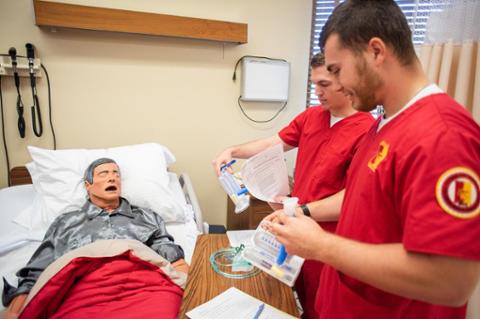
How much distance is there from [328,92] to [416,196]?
0.74 meters

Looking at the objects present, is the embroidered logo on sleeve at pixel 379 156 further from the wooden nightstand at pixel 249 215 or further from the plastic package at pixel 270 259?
the wooden nightstand at pixel 249 215

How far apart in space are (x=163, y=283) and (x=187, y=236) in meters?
0.56

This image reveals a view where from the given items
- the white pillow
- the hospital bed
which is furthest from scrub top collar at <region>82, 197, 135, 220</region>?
the hospital bed

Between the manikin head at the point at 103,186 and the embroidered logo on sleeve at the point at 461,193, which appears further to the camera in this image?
the manikin head at the point at 103,186

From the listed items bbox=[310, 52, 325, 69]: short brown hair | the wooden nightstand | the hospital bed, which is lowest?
the wooden nightstand

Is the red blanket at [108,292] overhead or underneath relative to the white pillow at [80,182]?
underneath

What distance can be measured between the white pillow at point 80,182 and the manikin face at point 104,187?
5.0 inches

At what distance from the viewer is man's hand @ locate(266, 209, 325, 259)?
63 centimetres

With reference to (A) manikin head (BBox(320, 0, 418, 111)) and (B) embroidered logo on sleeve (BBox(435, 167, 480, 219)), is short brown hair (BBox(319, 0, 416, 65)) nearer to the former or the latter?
(A) manikin head (BBox(320, 0, 418, 111))

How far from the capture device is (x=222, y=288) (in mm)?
946

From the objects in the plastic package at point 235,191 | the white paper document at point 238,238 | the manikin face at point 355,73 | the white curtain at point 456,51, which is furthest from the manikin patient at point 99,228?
the white curtain at point 456,51

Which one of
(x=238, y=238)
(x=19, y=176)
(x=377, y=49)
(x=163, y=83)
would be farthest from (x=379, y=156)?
(x=19, y=176)

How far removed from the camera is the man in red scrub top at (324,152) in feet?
3.63

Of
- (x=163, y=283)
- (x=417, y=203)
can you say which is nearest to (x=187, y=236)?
(x=163, y=283)
